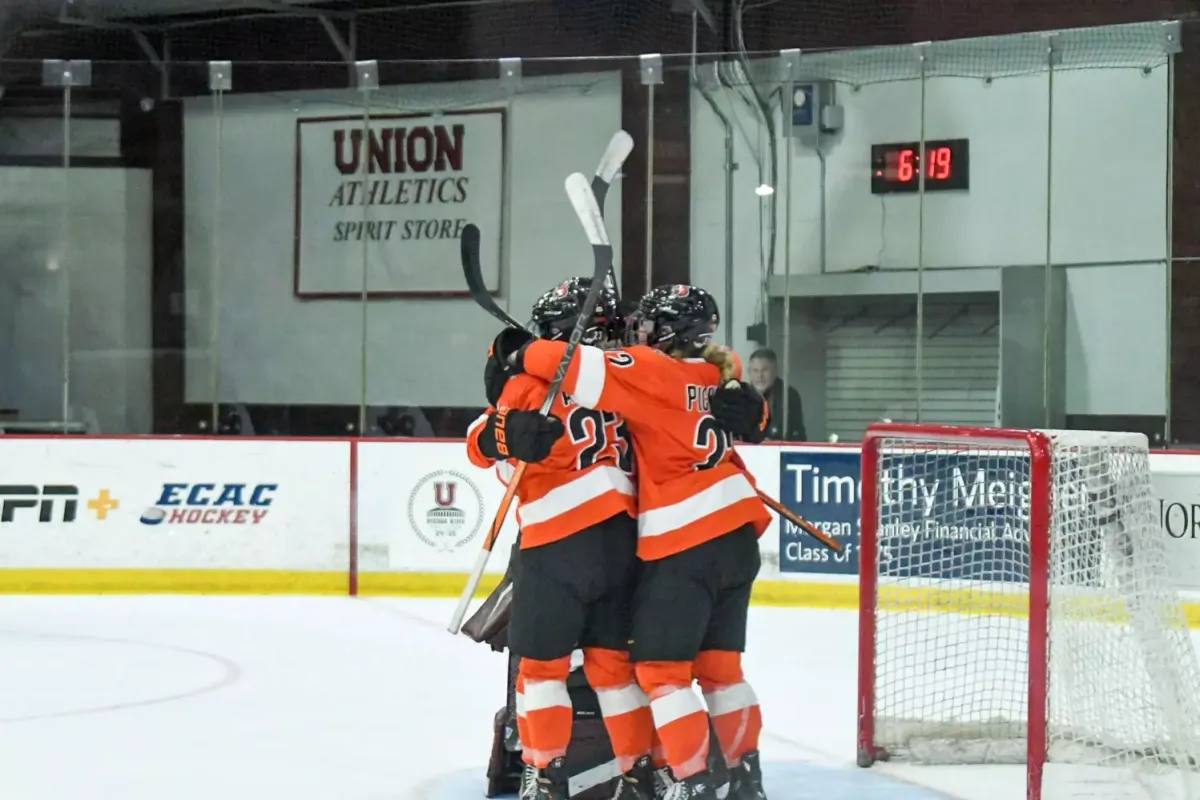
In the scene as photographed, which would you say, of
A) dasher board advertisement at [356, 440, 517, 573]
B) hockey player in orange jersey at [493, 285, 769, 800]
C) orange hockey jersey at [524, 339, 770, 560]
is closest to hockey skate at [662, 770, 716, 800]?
hockey player in orange jersey at [493, 285, 769, 800]

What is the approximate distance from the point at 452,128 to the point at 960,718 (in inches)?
172

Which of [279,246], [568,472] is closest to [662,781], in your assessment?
[568,472]

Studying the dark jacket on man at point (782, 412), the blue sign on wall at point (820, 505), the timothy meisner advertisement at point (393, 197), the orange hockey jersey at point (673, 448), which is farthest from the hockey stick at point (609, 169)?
the timothy meisner advertisement at point (393, 197)

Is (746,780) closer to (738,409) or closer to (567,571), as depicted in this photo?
(567,571)

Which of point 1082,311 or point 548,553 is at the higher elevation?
point 1082,311

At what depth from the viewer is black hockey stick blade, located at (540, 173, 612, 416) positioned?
2.66m

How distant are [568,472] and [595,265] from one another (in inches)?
16.0

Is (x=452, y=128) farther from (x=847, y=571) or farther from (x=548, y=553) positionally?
(x=548, y=553)

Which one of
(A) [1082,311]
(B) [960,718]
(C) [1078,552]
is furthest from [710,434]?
(A) [1082,311]

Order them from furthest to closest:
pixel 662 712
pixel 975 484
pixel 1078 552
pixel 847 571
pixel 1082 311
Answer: pixel 1082 311 < pixel 847 571 < pixel 975 484 < pixel 1078 552 < pixel 662 712

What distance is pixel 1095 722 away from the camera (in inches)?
120

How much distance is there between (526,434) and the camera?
268 cm

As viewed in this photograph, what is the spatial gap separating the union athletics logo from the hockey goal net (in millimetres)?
2384

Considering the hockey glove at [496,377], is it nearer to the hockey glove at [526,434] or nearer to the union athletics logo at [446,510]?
the hockey glove at [526,434]
